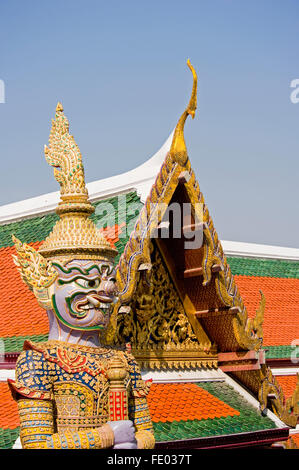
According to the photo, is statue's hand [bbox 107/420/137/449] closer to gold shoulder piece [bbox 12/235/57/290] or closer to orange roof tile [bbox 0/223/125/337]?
gold shoulder piece [bbox 12/235/57/290]

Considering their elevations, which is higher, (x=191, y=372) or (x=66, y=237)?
(x=66, y=237)

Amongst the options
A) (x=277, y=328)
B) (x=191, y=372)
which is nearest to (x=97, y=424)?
(x=191, y=372)

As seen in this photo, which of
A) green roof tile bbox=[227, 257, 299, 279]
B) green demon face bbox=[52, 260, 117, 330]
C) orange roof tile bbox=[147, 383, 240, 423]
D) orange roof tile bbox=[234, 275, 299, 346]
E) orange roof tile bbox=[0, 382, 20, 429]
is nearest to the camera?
green demon face bbox=[52, 260, 117, 330]

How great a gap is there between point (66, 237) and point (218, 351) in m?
3.03

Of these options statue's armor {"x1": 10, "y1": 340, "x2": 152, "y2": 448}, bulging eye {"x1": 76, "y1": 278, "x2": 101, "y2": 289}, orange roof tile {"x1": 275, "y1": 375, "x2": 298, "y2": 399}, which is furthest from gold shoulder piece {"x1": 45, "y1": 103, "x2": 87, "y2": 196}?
orange roof tile {"x1": 275, "y1": 375, "x2": 298, "y2": 399}

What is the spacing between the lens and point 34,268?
6.77m

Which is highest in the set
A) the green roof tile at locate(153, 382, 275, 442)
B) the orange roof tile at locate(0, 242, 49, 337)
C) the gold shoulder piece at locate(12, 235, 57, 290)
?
the gold shoulder piece at locate(12, 235, 57, 290)

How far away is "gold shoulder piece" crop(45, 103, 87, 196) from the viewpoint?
701 centimetres

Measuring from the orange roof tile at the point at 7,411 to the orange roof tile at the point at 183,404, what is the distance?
1.18 m

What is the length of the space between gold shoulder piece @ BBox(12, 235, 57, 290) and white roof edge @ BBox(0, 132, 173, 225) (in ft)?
7.54
